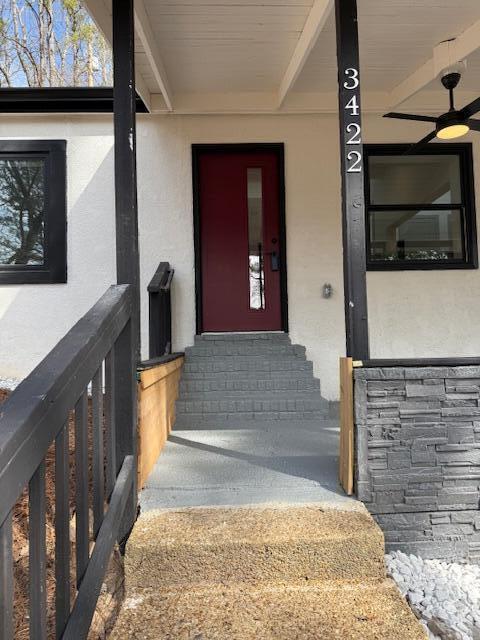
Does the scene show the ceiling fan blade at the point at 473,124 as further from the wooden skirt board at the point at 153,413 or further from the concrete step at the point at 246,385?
the wooden skirt board at the point at 153,413

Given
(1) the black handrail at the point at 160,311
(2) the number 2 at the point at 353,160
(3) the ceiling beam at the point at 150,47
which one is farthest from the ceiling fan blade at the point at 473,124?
(1) the black handrail at the point at 160,311

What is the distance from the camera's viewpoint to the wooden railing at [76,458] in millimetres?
927

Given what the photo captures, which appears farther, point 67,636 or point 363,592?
point 363,592

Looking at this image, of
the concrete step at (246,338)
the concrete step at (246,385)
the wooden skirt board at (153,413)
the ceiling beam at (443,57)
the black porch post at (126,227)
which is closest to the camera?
the black porch post at (126,227)

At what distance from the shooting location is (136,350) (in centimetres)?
202

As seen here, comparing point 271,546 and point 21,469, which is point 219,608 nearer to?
point 271,546

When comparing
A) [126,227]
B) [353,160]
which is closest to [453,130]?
[353,160]

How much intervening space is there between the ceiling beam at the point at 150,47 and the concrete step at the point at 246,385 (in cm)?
241

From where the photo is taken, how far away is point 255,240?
4.25 metres

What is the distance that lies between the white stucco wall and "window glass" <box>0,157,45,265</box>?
274mm

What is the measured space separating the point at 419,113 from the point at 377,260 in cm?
145

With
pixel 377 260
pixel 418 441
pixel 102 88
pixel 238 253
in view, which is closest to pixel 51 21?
pixel 102 88

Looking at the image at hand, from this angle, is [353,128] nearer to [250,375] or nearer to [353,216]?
[353,216]

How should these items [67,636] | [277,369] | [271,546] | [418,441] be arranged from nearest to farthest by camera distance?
[67,636] < [271,546] < [418,441] < [277,369]
